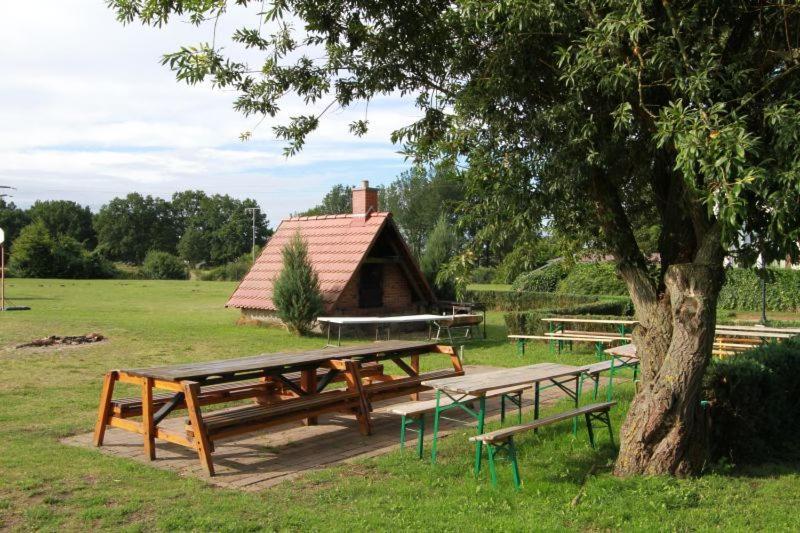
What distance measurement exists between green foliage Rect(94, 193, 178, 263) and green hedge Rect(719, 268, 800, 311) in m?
87.3

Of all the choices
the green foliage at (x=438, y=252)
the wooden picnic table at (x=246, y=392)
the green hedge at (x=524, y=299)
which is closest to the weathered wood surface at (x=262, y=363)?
the wooden picnic table at (x=246, y=392)

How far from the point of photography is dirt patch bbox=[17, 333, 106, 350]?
16359 mm

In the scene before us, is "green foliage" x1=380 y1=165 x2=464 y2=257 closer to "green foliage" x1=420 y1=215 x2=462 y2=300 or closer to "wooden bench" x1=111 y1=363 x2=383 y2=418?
"green foliage" x1=420 y1=215 x2=462 y2=300

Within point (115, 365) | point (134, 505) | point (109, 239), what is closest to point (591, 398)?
point (134, 505)

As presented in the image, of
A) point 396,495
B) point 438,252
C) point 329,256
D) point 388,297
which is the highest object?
point 438,252

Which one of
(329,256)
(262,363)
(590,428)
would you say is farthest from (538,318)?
(262,363)

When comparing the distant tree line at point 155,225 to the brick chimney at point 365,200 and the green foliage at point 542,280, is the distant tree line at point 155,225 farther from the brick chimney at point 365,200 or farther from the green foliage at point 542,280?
the brick chimney at point 365,200

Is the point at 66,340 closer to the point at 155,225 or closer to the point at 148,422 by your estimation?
the point at 148,422

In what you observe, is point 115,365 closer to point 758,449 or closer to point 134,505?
point 134,505

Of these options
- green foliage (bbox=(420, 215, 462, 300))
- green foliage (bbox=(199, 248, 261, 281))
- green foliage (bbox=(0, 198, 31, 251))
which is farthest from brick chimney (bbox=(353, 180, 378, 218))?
green foliage (bbox=(0, 198, 31, 251))

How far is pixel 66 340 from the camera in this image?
1709cm

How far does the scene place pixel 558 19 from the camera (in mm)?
6020

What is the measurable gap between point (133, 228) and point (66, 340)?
91897mm

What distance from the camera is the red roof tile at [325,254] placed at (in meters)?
20.2
